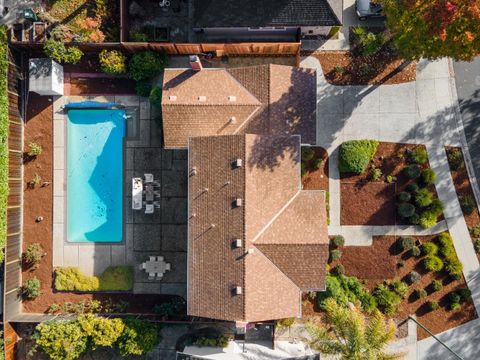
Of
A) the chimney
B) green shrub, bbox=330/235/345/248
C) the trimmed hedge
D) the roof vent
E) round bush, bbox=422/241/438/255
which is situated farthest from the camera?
green shrub, bbox=330/235/345/248

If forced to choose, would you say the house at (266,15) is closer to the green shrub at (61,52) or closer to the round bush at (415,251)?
the green shrub at (61,52)

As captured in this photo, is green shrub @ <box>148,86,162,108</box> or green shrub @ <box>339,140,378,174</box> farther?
green shrub @ <box>339,140,378,174</box>

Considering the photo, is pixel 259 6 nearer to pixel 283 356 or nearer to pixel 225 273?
pixel 225 273

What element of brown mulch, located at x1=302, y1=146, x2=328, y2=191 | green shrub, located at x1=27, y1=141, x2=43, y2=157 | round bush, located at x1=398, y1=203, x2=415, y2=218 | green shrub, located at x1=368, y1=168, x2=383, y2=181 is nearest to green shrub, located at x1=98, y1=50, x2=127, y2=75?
green shrub, located at x1=27, y1=141, x2=43, y2=157

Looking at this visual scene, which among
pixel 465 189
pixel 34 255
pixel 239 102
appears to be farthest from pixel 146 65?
pixel 465 189

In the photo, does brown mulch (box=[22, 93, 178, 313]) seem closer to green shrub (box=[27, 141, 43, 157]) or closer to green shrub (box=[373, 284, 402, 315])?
green shrub (box=[27, 141, 43, 157])
